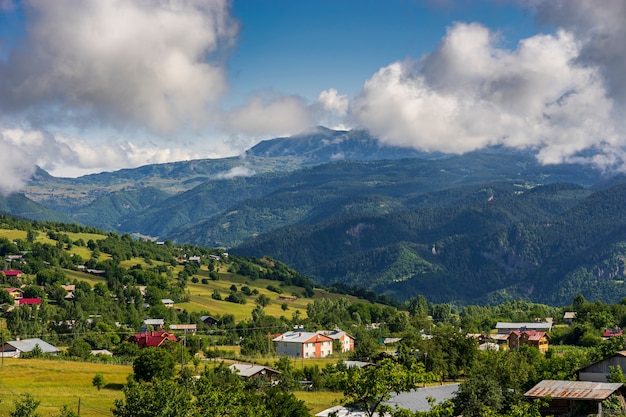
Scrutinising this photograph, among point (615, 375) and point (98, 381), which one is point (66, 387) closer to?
point (98, 381)

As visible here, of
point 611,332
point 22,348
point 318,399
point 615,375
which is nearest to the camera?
point 615,375

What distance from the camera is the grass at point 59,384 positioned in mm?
75750

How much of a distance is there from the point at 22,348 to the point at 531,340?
281 ft

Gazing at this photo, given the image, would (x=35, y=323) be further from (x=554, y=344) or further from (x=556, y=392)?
(x=556, y=392)

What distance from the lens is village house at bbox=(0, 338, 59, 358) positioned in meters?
119

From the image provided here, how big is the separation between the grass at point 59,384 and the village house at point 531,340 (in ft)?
Answer: 228

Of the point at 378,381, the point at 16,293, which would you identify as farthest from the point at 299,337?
the point at 378,381

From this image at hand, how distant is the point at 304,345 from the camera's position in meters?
145

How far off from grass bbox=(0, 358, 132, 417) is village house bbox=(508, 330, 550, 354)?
228 ft

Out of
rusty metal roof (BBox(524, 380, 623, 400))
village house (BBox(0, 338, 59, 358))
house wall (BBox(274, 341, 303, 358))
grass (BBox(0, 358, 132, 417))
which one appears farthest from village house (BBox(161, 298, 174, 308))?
rusty metal roof (BBox(524, 380, 623, 400))

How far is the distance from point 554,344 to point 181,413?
111729mm

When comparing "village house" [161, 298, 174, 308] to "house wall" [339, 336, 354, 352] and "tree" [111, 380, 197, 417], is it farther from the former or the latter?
"tree" [111, 380, 197, 417]

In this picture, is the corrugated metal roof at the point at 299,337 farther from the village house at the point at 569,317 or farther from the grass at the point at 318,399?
the village house at the point at 569,317

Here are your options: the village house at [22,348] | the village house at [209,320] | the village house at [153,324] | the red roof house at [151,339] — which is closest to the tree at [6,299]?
the village house at [153,324]
